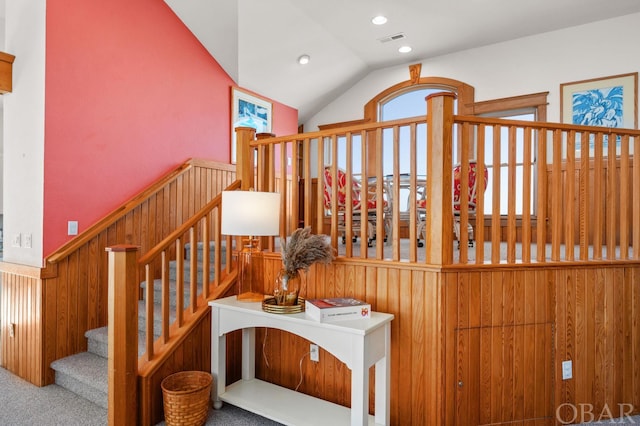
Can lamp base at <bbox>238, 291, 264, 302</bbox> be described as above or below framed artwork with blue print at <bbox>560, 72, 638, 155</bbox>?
below

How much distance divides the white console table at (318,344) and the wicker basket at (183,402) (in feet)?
0.74

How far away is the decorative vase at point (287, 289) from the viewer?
2.34 metres

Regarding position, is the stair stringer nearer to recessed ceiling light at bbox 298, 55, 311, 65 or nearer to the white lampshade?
the white lampshade

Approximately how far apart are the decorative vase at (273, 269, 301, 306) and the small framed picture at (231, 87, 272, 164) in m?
2.56

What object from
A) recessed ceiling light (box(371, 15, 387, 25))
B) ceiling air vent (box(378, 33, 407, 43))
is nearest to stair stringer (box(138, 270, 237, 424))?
recessed ceiling light (box(371, 15, 387, 25))

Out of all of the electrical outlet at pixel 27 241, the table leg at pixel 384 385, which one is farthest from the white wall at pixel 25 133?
the table leg at pixel 384 385

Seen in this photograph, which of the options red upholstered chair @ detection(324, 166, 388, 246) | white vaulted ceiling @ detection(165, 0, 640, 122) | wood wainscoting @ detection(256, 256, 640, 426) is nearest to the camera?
wood wainscoting @ detection(256, 256, 640, 426)

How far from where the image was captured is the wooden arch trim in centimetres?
505

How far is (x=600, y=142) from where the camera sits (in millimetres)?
2537

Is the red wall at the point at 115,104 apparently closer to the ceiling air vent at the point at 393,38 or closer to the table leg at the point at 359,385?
the ceiling air vent at the point at 393,38

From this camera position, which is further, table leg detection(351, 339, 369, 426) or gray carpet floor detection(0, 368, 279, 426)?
gray carpet floor detection(0, 368, 279, 426)

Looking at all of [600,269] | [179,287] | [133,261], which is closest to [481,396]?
[600,269]

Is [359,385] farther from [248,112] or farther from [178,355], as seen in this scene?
[248,112]

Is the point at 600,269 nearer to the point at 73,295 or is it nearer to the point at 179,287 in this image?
the point at 179,287
